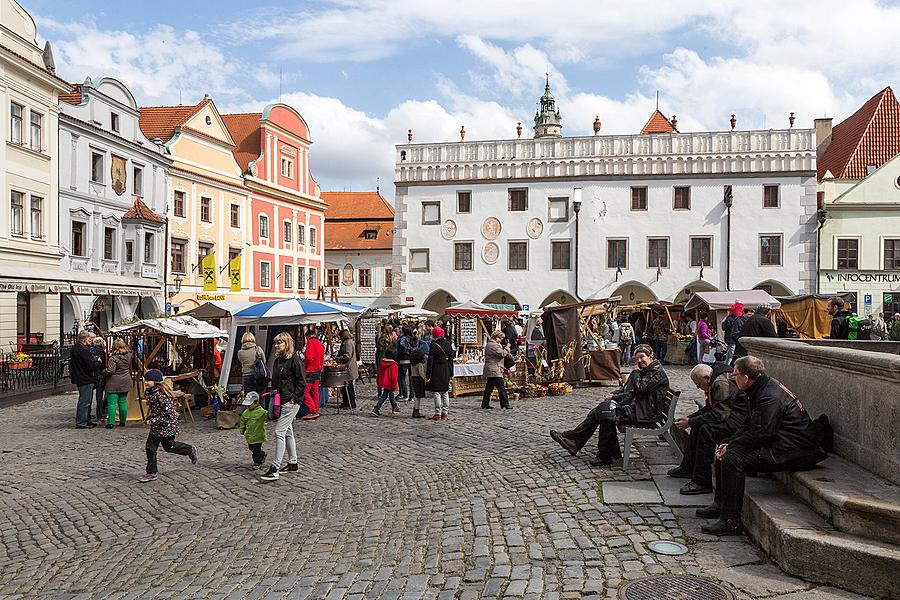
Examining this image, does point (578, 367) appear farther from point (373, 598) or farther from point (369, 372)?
point (373, 598)

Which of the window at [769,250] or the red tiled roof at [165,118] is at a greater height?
the red tiled roof at [165,118]

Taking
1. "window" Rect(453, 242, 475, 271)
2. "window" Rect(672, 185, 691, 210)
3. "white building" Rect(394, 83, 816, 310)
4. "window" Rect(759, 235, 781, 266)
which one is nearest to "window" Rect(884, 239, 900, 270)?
"white building" Rect(394, 83, 816, 310)

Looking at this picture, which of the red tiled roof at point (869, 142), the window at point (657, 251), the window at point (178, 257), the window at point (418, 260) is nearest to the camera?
the window at point (178, 257)

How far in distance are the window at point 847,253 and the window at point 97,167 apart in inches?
1309

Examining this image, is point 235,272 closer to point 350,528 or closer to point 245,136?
point 245,136

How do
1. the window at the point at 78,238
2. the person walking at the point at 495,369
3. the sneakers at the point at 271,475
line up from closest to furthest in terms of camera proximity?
the sneakers at the point at 271,475
the person walking at the point at 495,369
the window at the point at 78,238

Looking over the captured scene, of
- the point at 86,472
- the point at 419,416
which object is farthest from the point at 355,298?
the point at 86,472

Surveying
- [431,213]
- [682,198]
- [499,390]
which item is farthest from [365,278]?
[499,390]

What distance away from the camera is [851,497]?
556 cm

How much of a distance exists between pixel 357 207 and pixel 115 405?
48.4 meters

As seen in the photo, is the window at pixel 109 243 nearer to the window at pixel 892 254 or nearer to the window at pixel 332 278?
the window at pixel 332 278

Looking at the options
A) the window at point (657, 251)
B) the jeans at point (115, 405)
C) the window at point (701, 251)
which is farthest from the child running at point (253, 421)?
the window at point (701, 251)

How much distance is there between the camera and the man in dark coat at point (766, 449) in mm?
6367

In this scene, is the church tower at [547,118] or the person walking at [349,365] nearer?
the person walking at [349,365]
